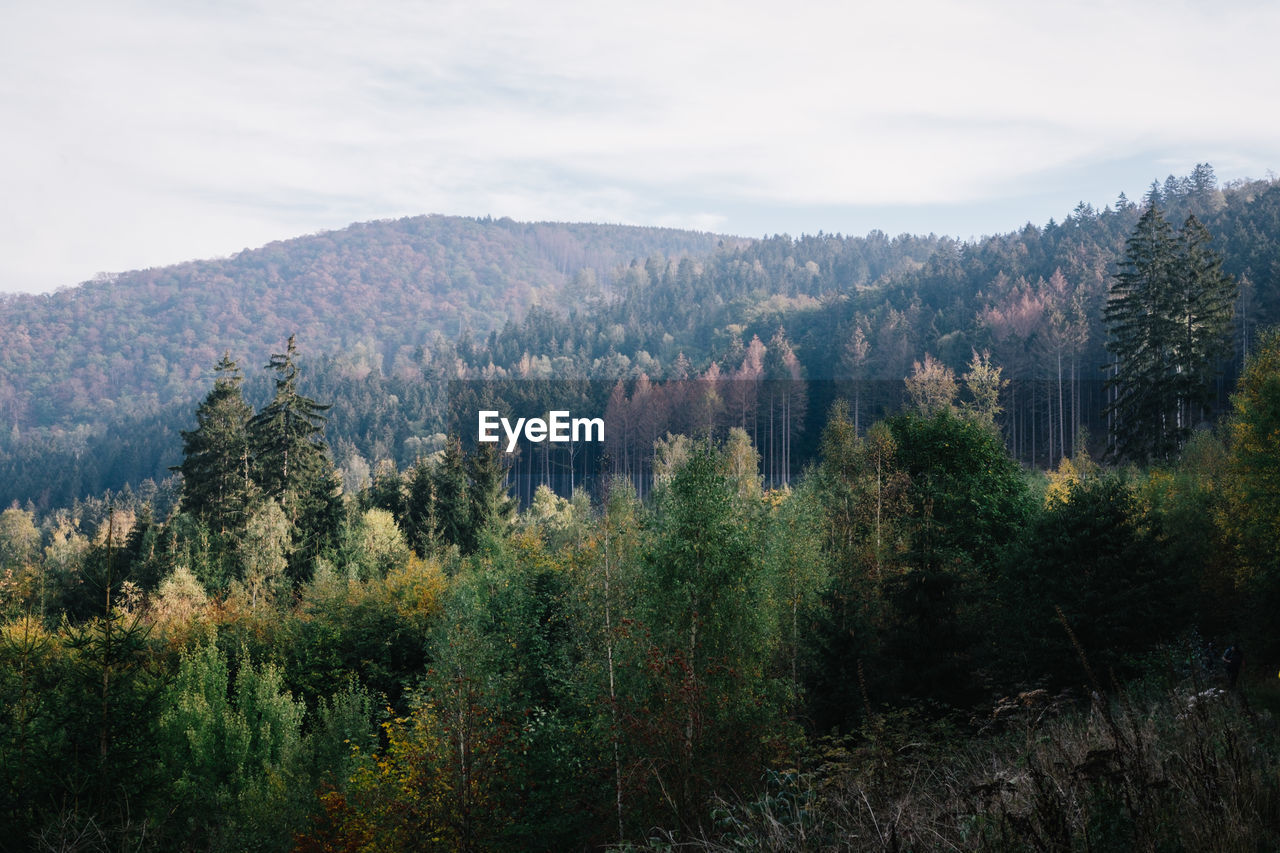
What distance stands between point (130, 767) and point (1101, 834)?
2289 cm

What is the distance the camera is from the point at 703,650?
88.1 ft

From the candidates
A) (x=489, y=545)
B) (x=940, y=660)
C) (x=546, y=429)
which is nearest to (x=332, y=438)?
(x=546, y=429)

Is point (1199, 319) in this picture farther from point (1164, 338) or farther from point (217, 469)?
point (217, 469)

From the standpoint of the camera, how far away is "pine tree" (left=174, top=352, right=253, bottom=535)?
187 ft

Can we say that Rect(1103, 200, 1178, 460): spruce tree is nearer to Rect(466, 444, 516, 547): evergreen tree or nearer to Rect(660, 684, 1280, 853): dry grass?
Rect(466, 444, 516, 547): evergreen tree

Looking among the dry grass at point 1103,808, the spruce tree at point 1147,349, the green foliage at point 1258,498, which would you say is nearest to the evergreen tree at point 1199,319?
the spruce tree at point 1147,349

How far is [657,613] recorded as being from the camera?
27.1 m

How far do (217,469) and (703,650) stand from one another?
142 ft

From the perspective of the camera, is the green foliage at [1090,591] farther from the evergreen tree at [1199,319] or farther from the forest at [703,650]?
the evergreen tree at [1199,319]

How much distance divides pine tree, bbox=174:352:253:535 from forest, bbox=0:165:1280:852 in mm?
202

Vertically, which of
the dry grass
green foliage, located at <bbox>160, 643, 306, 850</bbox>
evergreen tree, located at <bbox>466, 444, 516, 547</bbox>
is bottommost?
green foliage, located at <bbox>160, 643, 306, 850</bbox>

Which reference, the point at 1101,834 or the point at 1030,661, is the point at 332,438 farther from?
the point at 1101,834

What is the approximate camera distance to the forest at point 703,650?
7723 mm

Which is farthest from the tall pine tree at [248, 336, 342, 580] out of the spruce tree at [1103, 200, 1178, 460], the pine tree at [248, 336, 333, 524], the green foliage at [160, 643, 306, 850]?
the spruce tree at [1103, 200, 1178, 460]
